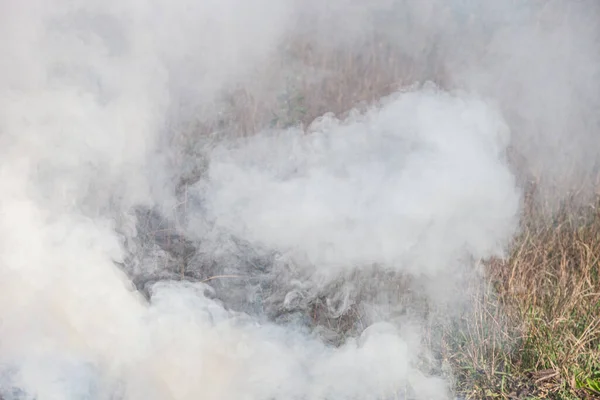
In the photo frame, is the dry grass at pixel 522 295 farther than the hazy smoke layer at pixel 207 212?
Yes

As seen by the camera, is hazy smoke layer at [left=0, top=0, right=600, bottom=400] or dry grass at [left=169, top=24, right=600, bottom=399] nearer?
hazy smoke layer at [left=0, top=0, right=600, bottom=400]

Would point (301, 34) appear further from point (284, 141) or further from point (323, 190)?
point (323, 190)

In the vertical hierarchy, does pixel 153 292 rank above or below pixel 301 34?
below

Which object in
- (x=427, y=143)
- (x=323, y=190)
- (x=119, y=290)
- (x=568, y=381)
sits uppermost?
(x=427, y=143)

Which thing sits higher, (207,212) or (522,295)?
(207,212)

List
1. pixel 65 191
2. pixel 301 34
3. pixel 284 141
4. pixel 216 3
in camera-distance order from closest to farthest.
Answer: pixel 65 191 → pixel 216 3 → pixel 284 141 → pixel 301 34

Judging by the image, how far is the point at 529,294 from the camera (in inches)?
114

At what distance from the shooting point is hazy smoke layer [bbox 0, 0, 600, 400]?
2.35 metres

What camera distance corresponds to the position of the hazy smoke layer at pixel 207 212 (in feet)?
7.71

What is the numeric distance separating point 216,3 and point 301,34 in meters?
1.09

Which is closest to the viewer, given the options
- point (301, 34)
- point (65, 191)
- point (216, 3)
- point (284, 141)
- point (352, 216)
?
point (65, 191)

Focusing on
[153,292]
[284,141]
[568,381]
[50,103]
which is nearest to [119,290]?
[153,292]

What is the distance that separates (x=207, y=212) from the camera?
116 inches

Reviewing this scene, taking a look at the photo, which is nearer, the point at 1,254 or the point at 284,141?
the point at 1,254
